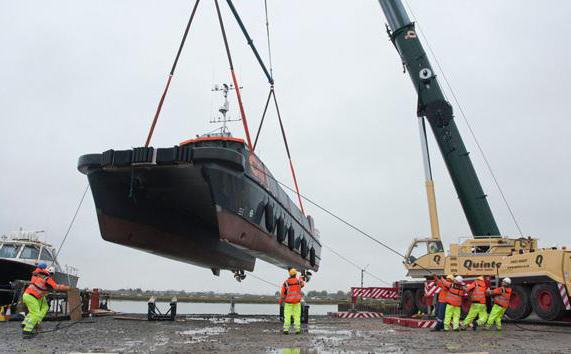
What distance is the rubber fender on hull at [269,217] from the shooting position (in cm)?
1074

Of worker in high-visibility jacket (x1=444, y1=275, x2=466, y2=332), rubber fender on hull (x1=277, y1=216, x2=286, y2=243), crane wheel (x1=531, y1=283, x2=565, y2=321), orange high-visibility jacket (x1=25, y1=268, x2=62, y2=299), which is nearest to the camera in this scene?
orange high-visibility jacket (x1=25, y1=268, x2=62, y2=299)

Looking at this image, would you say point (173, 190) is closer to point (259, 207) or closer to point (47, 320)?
point (259, 207)

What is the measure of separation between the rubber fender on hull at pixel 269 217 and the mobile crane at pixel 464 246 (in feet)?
11.4

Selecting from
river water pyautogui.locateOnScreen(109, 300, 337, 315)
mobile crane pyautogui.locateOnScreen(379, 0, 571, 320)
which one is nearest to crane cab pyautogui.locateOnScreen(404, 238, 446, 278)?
mobile crane pyautogui.locateOnScreen(379, 0, 571, 320)

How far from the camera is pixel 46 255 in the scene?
14.1m

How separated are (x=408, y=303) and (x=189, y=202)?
20.2 feet

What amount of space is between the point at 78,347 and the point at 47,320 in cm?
500

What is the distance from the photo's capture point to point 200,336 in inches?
268

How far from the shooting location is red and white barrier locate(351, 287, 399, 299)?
13704 millimetres

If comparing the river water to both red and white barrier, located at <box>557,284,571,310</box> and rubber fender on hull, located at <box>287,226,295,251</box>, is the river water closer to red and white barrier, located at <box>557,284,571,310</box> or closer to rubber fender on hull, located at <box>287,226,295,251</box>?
rubber fender on hull, located at <box>287,226,295,251</box>

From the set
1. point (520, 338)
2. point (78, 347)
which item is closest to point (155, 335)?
point (78, 347)

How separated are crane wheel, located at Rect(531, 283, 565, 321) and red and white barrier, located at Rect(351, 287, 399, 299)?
14.1 feet

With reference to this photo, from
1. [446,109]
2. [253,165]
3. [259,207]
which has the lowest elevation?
[259,207]

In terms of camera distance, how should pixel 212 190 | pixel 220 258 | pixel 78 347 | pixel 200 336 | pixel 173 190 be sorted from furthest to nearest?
pixel 220 258 → pixel 173 190 → pixel 212 190 → pixel 200 336 → pixel 78 347
